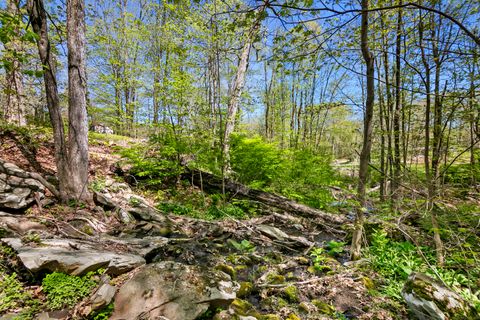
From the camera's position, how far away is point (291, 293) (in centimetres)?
296

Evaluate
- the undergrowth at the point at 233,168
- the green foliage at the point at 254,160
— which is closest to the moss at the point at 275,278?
the undergrowth at the point at 233,168

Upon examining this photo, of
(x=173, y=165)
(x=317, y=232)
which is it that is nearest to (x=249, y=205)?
(x=317, y=232)

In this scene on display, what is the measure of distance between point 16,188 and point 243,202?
16.4 ft

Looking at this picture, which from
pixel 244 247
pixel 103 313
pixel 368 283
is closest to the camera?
pixel 103 313

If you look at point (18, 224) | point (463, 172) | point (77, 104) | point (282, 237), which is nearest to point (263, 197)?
point (282, 237)

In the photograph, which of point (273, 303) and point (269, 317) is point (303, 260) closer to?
point (273, 303)

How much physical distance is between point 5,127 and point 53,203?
341cm

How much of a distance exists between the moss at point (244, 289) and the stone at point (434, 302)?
1901 millimetres

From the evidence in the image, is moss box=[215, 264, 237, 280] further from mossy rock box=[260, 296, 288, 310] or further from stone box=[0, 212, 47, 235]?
stone box=[0, 212, 47, 235]

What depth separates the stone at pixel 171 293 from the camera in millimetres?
2125

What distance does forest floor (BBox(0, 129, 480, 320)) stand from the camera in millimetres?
2771

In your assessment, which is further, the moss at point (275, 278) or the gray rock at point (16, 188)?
the gray rock at point (16, 188)

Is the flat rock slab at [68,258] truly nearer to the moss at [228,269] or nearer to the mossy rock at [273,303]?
the moss at [228,269]

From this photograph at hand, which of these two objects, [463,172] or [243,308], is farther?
[463,172]
